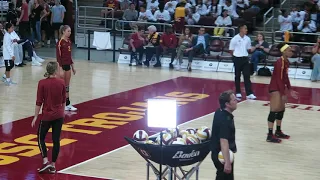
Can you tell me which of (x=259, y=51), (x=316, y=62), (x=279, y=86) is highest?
(x=279, y=86)

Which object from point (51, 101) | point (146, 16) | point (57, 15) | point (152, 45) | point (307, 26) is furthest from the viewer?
point (57, 15)

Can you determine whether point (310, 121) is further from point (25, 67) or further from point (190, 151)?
point (25, 67)

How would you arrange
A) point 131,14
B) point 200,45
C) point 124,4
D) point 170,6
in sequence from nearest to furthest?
point 200,45 < point 131,14 < point 170,6 < point 124,4

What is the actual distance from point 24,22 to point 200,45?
6.17 metres

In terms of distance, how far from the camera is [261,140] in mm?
12664

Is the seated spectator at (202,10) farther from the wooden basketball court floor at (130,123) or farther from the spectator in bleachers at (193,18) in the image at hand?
the wooden basketball court floor at (130,123)

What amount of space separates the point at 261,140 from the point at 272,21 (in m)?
11.7

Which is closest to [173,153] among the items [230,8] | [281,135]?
[281,135]

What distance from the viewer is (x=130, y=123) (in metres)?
13.8

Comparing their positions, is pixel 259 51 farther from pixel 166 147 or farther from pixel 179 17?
pixel 166 147

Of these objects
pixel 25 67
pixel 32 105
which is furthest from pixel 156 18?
pixel 32 105

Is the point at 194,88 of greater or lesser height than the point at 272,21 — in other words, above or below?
below

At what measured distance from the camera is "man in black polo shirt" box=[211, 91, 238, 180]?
304 inches

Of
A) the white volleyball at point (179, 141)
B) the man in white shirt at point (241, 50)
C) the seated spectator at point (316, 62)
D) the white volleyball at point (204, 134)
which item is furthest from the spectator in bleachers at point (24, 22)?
the white volleyball at point (179, 141)
